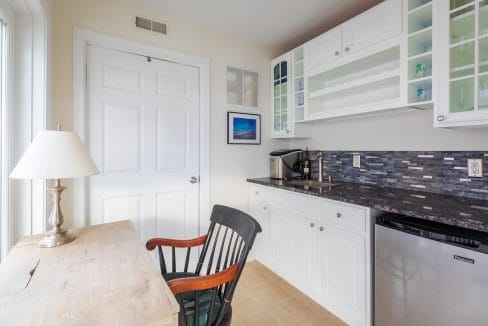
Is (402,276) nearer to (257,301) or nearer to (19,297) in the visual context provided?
(257,301)

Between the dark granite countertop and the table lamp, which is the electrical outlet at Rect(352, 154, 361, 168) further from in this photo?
the table lamp

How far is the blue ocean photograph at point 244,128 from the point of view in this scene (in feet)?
8.33

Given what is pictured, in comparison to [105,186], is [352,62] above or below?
above

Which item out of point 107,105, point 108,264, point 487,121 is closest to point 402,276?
point 487,121

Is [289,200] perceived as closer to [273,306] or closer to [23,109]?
[273,306]

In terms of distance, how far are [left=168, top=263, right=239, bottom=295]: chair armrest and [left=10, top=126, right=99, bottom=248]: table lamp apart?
2.25 ft

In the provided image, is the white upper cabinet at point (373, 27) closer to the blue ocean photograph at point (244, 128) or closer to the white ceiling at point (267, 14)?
the white ceiling at point (267, 14)

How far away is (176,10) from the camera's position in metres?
2.08

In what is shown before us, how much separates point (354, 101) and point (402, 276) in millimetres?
1515

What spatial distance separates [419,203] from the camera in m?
1.46

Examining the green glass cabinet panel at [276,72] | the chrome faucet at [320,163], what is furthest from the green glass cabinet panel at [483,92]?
the green glass cabinet panel at [276,72]

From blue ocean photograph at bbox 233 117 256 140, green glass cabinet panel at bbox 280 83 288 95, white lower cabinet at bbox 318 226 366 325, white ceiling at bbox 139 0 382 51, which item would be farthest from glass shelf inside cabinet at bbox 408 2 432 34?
blue ocean photograph at bbox 233 117 256 140

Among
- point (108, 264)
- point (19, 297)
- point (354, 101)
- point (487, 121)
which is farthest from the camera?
point (354, 101)

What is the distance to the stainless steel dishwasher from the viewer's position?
3.51ft
